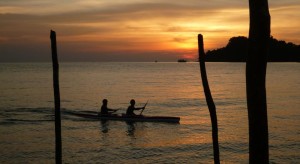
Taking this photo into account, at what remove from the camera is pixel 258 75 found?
547cm

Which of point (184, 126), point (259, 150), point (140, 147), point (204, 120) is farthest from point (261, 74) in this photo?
point (204, 120)

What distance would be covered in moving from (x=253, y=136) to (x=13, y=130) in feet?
68.3

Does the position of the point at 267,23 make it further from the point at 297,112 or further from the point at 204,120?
the point at 297,112

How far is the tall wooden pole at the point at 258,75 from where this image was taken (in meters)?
5.45

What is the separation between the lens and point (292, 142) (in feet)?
66.3

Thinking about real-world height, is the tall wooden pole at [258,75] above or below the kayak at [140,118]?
above

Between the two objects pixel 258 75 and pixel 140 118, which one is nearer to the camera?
pixel 258 75

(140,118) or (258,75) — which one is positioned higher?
(258,75)

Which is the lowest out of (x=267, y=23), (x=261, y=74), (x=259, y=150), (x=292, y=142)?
(x=292, y=142)

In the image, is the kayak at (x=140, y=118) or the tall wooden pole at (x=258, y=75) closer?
the tall wooden pole at (x=258, y=75)

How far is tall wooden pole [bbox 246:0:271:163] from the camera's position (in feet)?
17.9

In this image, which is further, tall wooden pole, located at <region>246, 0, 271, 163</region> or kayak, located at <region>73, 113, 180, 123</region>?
kayak, located at <region>73, 113, 180, 123</region>

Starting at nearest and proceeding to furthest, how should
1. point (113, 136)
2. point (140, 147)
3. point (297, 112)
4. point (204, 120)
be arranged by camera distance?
1. point (140, 147)
2. point (113, 136)
3. point (204, 120)
4. point (297, 112)

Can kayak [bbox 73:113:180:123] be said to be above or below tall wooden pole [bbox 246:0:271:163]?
below
